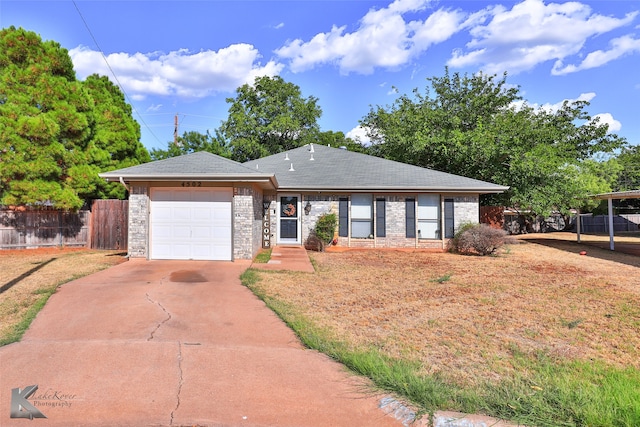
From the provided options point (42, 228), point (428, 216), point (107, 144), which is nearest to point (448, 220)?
point (428, 216)

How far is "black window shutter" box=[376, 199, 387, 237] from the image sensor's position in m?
14.1

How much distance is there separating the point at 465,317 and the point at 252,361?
11.5 ft

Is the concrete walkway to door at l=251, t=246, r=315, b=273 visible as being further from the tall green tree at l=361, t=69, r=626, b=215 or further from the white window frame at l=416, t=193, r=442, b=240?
the tall green tree at l=361, t=69, r=626, b=215

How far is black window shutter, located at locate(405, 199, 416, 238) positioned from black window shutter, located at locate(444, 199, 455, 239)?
1281 millimetres

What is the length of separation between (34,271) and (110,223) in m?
5.00

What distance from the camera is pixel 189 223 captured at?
10648 mm

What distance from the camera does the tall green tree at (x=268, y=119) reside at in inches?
1114

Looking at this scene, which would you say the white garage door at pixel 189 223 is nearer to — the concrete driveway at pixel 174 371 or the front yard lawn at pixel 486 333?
the front yard lawn at pixel 486 333

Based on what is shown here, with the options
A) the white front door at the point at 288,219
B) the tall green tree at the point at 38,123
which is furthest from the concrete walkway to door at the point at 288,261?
the tall green tree at the point at 38,123

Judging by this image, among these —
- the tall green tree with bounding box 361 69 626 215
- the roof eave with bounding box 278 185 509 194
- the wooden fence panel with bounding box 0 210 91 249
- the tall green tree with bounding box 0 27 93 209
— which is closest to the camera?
the tall green tree with bounding box 0 27 93 209

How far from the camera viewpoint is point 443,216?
13945mm

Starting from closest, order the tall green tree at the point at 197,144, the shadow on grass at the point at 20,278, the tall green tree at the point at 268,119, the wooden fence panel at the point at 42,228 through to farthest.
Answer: the shadow on grass at the point at 20,278 → the wooden fence panel at the point at 42,228 → the tall green tree at the point at 197,144 → the tall green tree at the point at 268,119

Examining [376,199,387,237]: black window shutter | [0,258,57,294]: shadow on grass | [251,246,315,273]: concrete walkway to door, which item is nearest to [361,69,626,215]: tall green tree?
[376,199,387,237]: black window shutter

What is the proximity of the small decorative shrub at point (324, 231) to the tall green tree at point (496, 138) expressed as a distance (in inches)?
301
